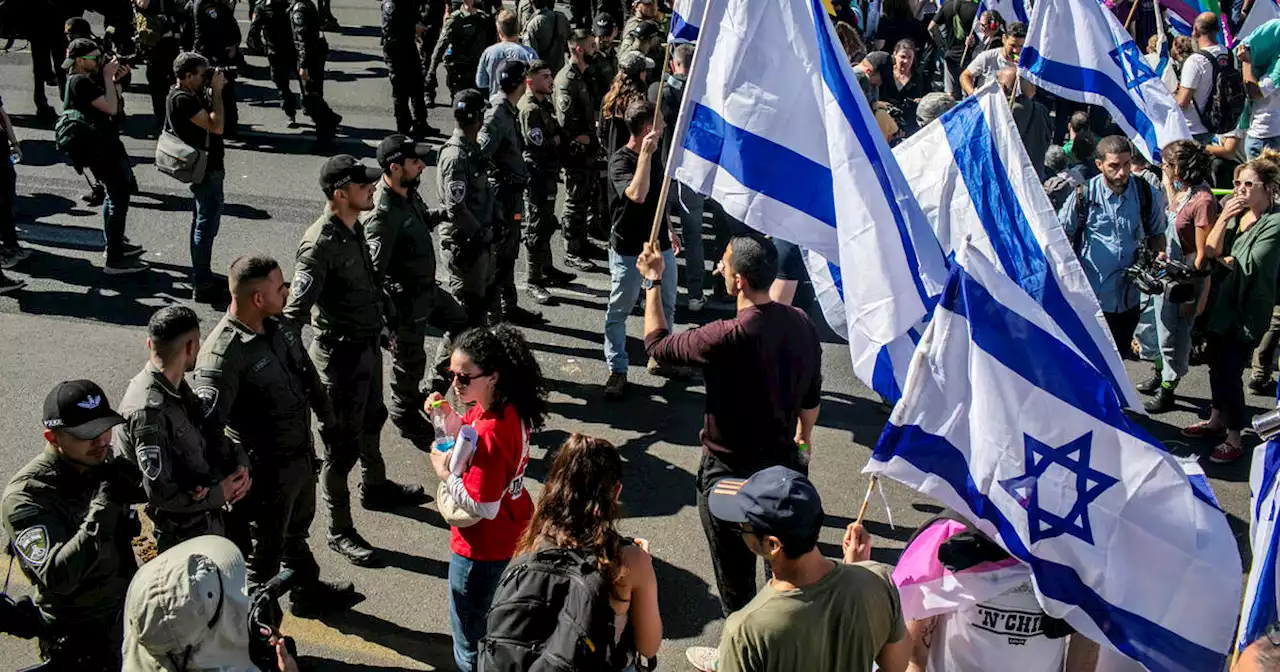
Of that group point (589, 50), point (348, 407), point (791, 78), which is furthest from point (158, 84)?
point (791, 78)

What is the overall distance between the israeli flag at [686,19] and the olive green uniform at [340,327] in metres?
2.32

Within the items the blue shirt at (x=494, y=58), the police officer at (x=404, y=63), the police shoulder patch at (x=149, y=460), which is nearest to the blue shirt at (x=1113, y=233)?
the blue shirt at (x=494, y=58)

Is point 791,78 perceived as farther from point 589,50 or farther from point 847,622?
point 589,50

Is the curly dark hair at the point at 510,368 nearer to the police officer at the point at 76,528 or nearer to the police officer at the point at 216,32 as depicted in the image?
the police officer at the point at 76,528

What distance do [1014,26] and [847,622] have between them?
374 inches

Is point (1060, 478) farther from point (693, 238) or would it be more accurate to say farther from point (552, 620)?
point (693, 238)

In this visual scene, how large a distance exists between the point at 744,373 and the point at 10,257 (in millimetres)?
7388

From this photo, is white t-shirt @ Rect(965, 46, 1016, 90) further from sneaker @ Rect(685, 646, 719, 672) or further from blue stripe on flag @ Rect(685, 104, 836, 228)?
sneaker @ Rect(685, 646, 719, 672)

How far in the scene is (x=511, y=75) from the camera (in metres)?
8.86

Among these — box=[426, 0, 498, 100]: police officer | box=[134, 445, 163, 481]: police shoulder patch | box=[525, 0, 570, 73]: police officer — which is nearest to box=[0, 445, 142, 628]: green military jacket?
box=[134, 445, 163, 481]: police shoulder patch

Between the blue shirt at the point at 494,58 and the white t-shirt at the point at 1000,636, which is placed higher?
the blue shirt at the point at 494,58

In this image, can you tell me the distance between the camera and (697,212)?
31.5 ft

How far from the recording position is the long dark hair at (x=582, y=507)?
3.90m

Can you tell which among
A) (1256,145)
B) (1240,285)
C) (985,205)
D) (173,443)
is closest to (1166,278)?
(1240,285)
